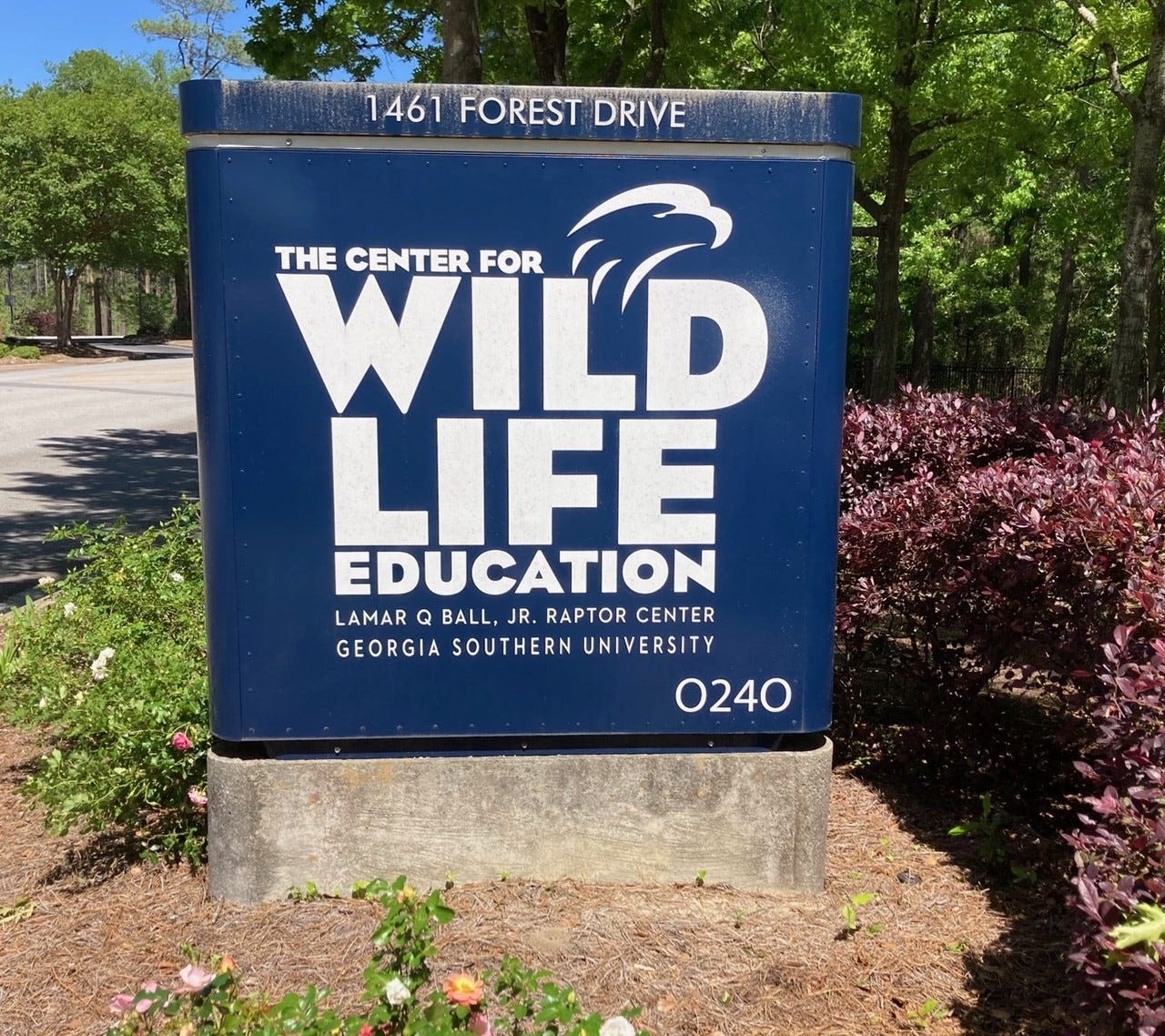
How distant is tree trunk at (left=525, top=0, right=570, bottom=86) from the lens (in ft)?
34.0

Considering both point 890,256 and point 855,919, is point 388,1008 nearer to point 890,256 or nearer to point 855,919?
point 855,919

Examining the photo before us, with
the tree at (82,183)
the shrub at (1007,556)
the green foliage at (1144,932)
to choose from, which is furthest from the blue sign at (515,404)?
the tree at (82,183)

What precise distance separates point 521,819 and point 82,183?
37040mm

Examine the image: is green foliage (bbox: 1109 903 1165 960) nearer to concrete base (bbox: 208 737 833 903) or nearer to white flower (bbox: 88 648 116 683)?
concrete base (bbox: 208 737 833 903)

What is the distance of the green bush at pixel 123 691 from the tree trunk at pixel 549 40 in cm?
655

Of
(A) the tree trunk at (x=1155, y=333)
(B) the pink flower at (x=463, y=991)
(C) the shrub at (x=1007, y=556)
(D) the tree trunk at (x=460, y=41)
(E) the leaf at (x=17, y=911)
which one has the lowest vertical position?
(E) the leaf at (x=17, y=911)

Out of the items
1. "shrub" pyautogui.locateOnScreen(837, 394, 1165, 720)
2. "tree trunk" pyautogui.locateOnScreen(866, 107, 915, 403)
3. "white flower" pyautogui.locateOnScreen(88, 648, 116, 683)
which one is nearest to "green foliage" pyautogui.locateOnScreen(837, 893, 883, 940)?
"shrub" pyautogui.locateOnScreen(837, 394, 1165, 720)

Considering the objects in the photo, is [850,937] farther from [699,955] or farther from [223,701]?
[223,701]

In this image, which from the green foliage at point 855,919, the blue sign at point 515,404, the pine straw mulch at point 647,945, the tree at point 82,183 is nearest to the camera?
the pine straw mulch at point 647,945

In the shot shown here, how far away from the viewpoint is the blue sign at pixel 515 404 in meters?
3.07

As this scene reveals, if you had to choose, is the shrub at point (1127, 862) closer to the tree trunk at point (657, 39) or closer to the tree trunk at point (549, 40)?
the tree trunk at point (657, 39)

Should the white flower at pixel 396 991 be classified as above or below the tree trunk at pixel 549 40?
below

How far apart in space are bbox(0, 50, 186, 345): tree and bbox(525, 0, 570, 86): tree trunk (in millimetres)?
29129

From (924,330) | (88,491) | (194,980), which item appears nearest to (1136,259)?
(194,980)
